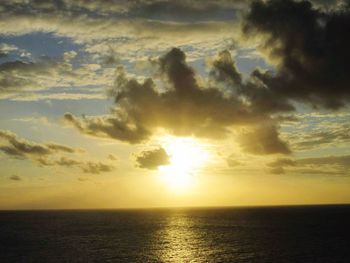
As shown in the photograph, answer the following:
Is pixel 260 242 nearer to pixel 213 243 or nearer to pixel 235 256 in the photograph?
pixel 213 243

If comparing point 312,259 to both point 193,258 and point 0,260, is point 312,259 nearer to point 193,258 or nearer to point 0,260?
point 193,258

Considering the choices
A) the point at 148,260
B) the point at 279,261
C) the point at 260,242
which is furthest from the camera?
the point at 260,242

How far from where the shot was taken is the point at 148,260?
8975 centimetres

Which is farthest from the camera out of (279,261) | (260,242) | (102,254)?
(260,242)

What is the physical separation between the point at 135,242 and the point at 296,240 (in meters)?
44.8

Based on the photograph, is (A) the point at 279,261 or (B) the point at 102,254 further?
(B) the point at 102,254

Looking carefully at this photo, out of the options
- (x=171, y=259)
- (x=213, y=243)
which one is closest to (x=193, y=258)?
(x=171, y=259)

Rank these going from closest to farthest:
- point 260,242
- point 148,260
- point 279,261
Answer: point 279,261 < point 148,260 < point 260,242

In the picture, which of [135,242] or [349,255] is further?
[135,242]

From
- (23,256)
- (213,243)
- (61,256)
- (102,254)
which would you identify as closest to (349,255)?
(213,243)

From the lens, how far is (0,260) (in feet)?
291

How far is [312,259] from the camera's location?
282 feet

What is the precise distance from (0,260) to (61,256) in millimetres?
11863

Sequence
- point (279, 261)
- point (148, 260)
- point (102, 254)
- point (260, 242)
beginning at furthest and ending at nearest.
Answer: point (260, 242), point (102, 254), point (148, 260), point (279, 261)
